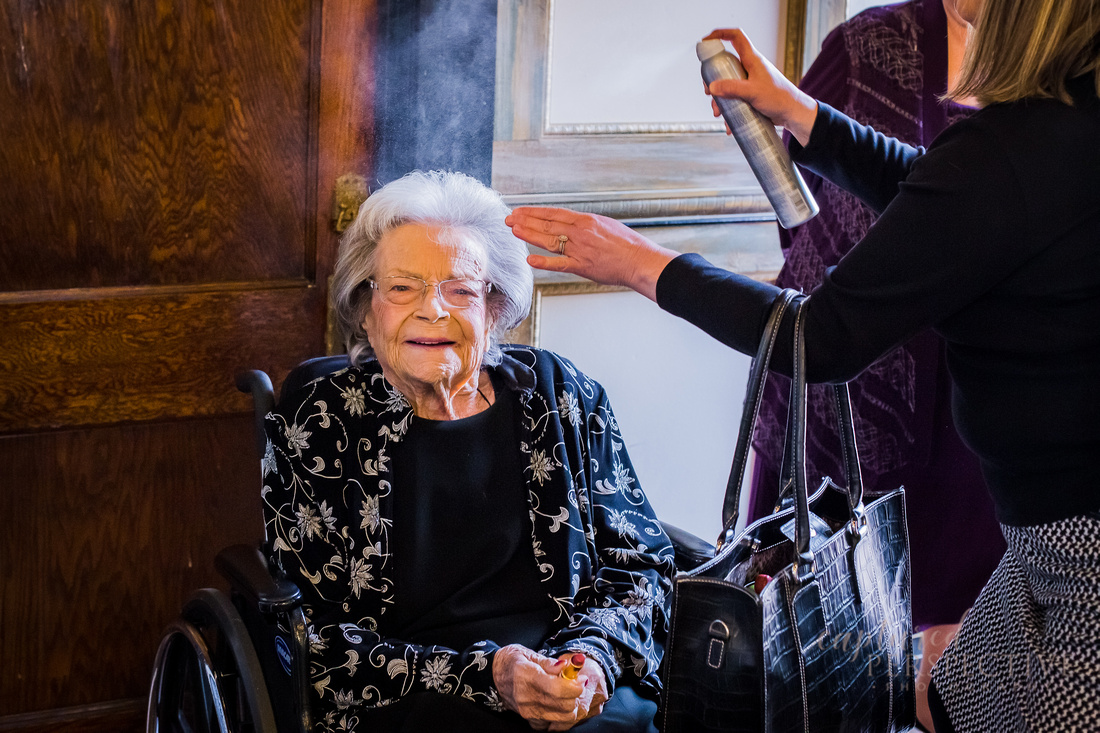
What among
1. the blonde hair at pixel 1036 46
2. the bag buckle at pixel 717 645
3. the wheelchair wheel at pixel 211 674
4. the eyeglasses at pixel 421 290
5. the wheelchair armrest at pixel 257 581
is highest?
the blonde hair at pixel 1036 46

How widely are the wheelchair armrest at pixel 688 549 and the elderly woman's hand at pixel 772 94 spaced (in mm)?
726

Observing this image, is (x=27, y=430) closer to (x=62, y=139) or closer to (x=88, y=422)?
(x=88, y=422)

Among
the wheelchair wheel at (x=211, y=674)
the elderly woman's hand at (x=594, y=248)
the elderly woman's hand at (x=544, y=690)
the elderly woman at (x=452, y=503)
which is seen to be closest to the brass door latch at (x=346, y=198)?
the elderly woman at (x=452, y=503)

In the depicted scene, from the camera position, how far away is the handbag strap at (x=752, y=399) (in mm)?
1243

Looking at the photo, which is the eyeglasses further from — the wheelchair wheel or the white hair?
the wheelchair wheel

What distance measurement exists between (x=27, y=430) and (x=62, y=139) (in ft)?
1.83

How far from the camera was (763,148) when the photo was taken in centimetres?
147

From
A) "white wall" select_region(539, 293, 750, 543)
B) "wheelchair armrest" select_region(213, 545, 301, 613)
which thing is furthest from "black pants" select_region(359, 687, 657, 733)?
"white wall" select_region(539, 293, 750, 543)

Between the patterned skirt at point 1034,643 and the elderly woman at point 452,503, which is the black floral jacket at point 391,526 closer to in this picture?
the elderly woman at point 452,503

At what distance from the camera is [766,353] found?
4.08 feet

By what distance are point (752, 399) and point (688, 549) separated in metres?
0.65

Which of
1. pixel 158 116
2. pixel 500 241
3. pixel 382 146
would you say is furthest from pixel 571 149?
pixel 158 116

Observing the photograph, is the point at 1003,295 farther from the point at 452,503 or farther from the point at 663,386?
the point at 663,386

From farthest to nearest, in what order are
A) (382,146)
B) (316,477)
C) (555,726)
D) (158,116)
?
(382,146)
(158,116)
(316,477)
(555,726)
